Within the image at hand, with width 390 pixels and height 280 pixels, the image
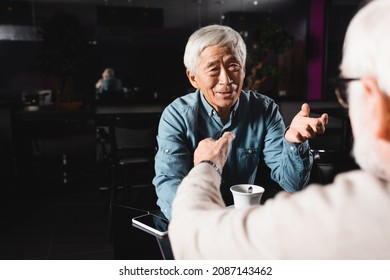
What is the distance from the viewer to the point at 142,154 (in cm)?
288

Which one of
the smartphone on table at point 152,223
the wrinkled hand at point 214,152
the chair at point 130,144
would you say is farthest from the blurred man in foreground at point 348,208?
the chair at point 130,144

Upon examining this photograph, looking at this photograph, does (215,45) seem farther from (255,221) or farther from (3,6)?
(3,6)

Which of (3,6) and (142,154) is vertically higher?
(3,6)

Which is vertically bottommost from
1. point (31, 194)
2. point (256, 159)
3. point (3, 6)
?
point (31, 194)

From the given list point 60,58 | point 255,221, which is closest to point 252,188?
point 255,221

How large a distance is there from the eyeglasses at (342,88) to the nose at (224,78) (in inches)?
27.1

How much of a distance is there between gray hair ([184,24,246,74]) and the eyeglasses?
0.70 metres

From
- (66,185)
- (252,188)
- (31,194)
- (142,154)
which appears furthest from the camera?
(66,185)

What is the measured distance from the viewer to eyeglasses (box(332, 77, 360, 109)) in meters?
0.68

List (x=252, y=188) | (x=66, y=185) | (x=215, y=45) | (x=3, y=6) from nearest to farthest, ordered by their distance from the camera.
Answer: (x=252, y=188) → (x=215, y=45) → (x=66, y=185) → (x=3, y=6)

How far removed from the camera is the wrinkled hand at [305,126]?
1175mm

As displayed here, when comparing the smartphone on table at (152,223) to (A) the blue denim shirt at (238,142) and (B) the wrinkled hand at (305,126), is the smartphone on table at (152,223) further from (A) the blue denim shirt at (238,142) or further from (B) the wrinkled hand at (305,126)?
(B) the wrinkled hand at (305,126)

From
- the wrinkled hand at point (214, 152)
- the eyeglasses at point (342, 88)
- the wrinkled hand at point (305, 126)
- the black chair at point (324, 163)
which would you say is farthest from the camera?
the black chair at point (324, 163)

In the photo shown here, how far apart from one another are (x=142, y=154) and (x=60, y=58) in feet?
5.98
